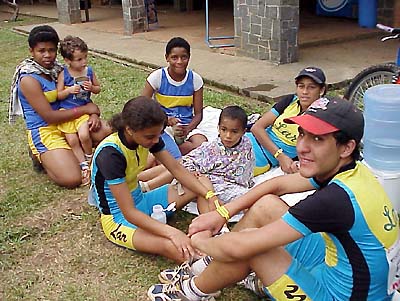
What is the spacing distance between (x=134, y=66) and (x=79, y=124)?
3903mm

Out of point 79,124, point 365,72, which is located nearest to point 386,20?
point 365,72

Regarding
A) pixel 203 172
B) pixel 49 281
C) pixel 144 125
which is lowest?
pixel 49 281

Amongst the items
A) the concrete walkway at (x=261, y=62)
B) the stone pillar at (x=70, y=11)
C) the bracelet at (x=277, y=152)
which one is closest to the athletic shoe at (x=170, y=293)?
the bracelet at (x=277, y=152)

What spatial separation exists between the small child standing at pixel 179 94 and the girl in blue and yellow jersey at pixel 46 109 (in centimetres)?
57

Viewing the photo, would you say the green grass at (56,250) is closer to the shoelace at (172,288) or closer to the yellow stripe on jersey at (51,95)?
the shoelace at (172,288)

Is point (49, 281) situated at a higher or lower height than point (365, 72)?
lower

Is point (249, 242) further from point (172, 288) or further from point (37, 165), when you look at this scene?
point (37, 165)

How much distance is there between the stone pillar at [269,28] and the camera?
7.01m

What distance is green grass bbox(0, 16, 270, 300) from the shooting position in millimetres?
2852

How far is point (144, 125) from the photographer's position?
2.80 meters

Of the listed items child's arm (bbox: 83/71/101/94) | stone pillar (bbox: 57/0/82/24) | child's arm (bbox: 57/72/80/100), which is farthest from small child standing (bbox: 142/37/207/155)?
stone pillar (bbox: 57/0/82/24)

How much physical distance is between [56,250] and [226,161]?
119 cm

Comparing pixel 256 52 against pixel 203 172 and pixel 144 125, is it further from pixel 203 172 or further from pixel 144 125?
pixel 144 125

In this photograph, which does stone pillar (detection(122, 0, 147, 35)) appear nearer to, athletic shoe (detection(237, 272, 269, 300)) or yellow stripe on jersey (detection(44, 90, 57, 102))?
yellow stripe on jersey (detection(44, 90, 57, 102))
